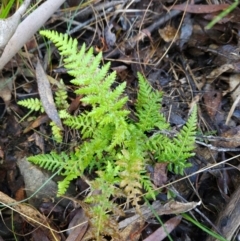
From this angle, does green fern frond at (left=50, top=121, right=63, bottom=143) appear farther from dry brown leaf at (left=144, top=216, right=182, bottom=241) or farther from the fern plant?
dry brown leaf at (left=144, top=216, right=182, bottom=241)

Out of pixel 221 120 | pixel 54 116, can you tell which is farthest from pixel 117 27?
pixel 221 120

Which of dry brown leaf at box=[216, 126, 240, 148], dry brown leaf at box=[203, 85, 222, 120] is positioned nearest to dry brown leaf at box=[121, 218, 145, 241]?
dry brown leaf at box=[216, 126, 240, 148]

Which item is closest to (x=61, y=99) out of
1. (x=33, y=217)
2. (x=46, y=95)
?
(x=46, y=95)

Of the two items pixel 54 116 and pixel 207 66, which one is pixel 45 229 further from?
pixel 207 66

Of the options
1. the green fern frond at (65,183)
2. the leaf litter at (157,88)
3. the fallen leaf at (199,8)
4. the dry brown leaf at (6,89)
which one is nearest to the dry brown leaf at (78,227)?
the leaf litter at (157,88)

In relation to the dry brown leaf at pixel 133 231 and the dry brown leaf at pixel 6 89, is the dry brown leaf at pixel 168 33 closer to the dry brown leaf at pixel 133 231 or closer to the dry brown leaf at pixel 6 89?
the dry brown leaf at pixel 6 89
